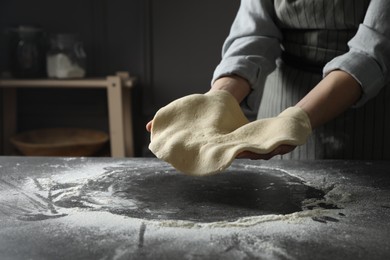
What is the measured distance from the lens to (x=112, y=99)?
1.69 meters

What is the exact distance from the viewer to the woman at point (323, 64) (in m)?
0.77

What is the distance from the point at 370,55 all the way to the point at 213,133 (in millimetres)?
267

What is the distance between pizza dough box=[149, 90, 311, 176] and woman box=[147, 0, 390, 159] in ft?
0.29

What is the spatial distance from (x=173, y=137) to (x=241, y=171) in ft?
0.43

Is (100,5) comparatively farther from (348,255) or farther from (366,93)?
(348,255)

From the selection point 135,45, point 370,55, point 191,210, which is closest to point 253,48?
point 370,55

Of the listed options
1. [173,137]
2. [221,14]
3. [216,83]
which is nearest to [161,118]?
[173,137]

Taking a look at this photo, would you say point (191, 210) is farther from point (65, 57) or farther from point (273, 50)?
point (65, 57)

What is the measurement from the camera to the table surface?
461 millimetres

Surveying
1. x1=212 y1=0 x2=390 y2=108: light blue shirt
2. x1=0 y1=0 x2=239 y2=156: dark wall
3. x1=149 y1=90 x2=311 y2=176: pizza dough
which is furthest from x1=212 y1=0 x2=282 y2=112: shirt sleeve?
x1=0 y1=0 x2=239 y2=156: dark wall

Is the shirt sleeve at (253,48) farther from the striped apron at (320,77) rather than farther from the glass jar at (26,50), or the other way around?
the glass jar at (26,50)

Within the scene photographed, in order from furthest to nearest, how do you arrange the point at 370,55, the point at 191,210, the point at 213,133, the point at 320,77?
the point at 320,77, the point at 370,55, the point at 213,133, the point at 191,210

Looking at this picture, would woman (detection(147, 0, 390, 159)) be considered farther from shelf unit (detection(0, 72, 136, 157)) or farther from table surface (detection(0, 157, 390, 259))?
shelf unit (detection(0, 72, 136, 157))

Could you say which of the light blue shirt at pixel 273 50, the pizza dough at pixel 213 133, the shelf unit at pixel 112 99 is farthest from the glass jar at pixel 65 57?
the pizza dough at pixel 213 133
